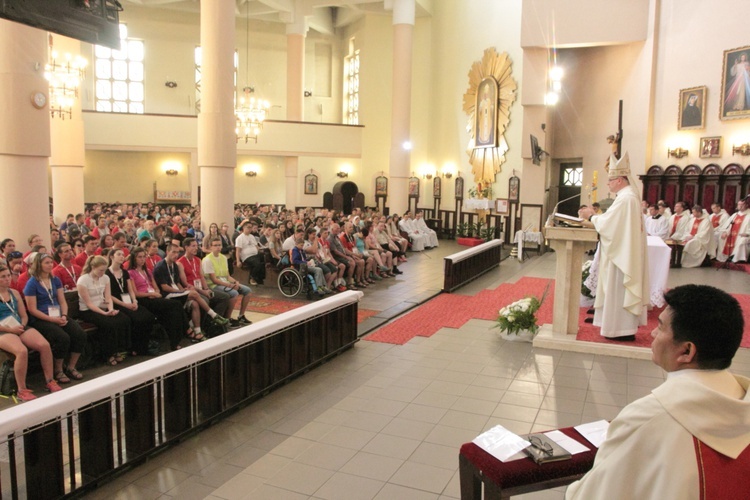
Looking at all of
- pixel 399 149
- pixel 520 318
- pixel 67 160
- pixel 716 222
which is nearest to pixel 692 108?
pixel 716 222

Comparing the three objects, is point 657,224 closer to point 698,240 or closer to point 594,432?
point 698,240

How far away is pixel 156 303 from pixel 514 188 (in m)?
14.1

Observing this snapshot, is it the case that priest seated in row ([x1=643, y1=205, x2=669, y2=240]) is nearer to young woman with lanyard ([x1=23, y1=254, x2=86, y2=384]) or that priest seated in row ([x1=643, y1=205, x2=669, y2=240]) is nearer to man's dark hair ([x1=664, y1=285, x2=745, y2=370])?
young woman with lanyard ([x1=23, y1=254, x2=86, y2=384])

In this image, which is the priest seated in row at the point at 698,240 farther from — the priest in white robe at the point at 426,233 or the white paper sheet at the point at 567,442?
the white paper sheet at the point at 567,442

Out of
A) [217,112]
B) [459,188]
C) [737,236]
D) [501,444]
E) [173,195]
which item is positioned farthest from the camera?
[173,195]

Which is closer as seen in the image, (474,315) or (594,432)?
(594,432)

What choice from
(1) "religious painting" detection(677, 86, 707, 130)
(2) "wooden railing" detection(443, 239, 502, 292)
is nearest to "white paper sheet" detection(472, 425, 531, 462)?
(2) "wooden railing" detection(443, 239, 502, 292)

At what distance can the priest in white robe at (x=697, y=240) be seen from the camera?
13.2 m

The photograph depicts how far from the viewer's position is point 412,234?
18219 mm

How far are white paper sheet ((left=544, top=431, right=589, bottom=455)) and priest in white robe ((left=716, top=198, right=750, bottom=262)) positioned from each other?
12.0 metres

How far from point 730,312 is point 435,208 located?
21.2 metres

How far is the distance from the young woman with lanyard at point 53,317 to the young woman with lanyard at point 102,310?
362 millimetres

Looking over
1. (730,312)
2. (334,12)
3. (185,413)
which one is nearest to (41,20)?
(185,413)

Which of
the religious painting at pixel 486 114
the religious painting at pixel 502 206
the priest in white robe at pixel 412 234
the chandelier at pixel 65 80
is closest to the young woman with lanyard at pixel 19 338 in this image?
the chandelier at pixel 65 80
